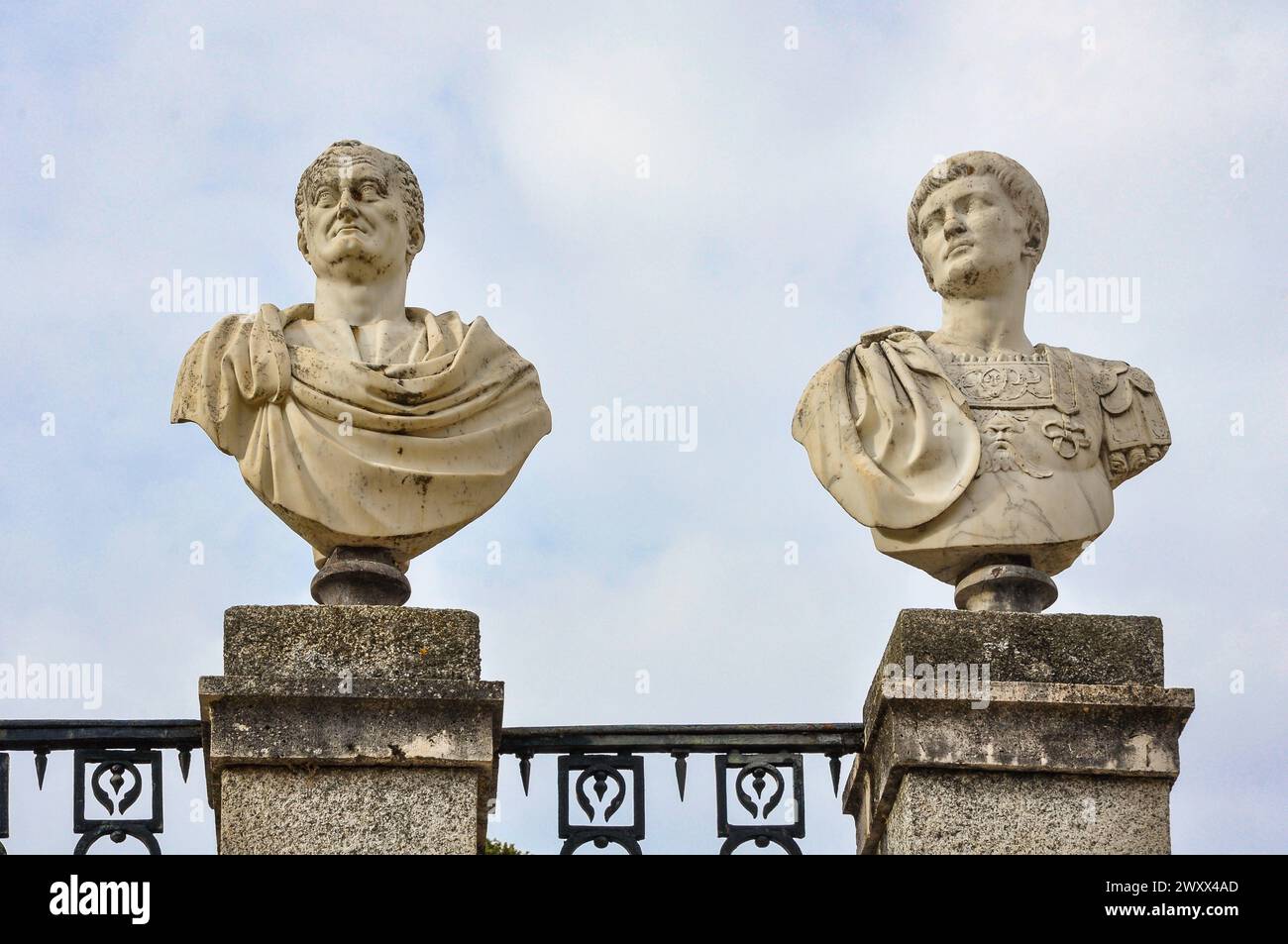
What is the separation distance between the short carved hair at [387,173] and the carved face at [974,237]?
88.9 inches

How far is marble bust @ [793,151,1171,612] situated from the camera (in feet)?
40.5

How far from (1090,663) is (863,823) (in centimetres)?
134

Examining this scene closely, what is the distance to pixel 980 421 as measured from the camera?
12547mm

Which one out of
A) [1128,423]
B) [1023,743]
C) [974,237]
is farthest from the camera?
[974,237]

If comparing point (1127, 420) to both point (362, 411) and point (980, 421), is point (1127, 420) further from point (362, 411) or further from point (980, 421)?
point (362, 411)

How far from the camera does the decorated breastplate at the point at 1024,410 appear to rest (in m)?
12.5

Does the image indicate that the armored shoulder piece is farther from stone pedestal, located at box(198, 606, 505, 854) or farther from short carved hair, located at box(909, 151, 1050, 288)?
stone pedestal, located at box(198, 606, 505, 854)

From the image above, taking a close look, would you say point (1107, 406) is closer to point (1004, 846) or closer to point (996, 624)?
point (996, 624)

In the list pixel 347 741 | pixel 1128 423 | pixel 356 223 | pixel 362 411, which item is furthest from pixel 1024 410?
pixel 347 741

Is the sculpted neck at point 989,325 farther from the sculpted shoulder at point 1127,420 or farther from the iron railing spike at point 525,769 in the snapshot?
the iron railing spike at point 525,769

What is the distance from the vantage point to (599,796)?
12.2 metres

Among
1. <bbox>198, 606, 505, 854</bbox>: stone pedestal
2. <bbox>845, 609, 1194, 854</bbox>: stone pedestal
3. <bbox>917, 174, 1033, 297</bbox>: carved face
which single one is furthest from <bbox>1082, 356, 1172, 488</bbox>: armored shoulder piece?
<bbox>198, 606, 505, 854</bbox>: stone pedestal

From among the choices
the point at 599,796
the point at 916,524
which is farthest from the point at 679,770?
the point at 916,524

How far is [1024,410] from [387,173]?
298 centimetres
